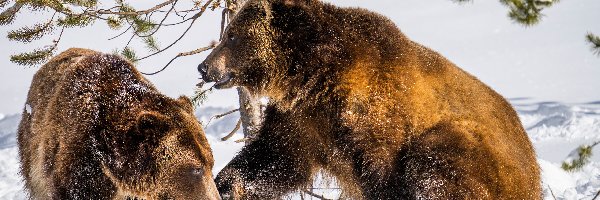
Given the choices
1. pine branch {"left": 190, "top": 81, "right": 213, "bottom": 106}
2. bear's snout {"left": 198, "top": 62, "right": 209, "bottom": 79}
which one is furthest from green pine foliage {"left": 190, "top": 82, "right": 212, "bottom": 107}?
bear's snout {"left": 198, "top": 62, "right": 209, "bottom": 79}

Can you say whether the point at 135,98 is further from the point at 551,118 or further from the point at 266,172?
the point at 551,118

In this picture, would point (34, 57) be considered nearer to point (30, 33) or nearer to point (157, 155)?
point (30, 33)

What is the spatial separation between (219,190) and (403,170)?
1281mm

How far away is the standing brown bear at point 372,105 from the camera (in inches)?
146

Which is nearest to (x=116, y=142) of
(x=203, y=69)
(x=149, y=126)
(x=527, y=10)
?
(x=149, y=126)

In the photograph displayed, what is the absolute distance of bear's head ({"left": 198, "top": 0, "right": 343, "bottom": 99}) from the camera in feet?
12.8

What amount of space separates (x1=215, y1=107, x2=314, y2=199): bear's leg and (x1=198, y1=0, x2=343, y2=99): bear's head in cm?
34

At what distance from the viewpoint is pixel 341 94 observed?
12.4ft

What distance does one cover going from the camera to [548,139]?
11.6 m

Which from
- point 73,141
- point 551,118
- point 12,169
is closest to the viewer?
point 73,141

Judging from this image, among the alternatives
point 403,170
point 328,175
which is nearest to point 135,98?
point 328,175

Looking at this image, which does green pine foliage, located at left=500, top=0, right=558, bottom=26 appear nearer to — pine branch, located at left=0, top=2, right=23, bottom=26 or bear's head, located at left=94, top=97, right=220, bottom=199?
bear's head, located at left=94, top=97, right=220, bottom=199

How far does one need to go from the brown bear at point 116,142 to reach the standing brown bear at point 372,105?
40 cm

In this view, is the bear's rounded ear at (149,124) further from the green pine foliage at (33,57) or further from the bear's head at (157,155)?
the green pine foliage at (33,57)
